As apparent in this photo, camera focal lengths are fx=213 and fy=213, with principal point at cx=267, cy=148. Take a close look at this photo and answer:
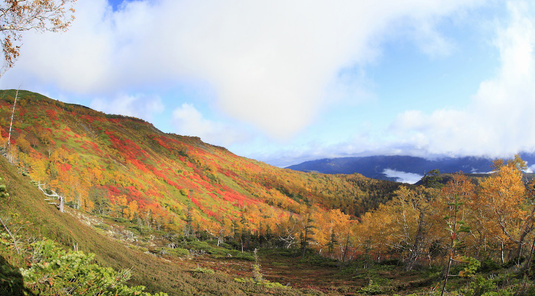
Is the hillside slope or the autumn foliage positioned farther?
the hillside slope

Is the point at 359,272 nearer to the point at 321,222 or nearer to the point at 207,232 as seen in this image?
the point at 321,222

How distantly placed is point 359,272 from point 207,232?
65368mm

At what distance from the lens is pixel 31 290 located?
4383 millimetres

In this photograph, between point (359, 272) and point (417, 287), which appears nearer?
point (417, 287)

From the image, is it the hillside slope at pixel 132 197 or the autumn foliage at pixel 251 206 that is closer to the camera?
the autumn foliage at pixel 251 206

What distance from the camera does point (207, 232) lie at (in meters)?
84.2

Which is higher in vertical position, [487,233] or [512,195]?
[512,195]

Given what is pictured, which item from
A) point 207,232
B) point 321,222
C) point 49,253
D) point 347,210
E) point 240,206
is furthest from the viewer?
point 347,210

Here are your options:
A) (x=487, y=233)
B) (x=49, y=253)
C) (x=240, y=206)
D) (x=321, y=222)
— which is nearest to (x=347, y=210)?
(x=240, y=206)

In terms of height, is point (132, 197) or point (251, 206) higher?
point (132, 197)

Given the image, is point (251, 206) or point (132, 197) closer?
point (132, 197)

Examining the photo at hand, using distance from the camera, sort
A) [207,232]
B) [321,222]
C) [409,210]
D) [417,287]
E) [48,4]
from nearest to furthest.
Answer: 1. [48,4]
2. [417,287]
3. [409,210]
4. [321,222]
5. [207,232]

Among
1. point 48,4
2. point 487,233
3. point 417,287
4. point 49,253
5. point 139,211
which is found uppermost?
point 48,4

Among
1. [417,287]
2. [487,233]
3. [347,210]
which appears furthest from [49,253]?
[347,210]
